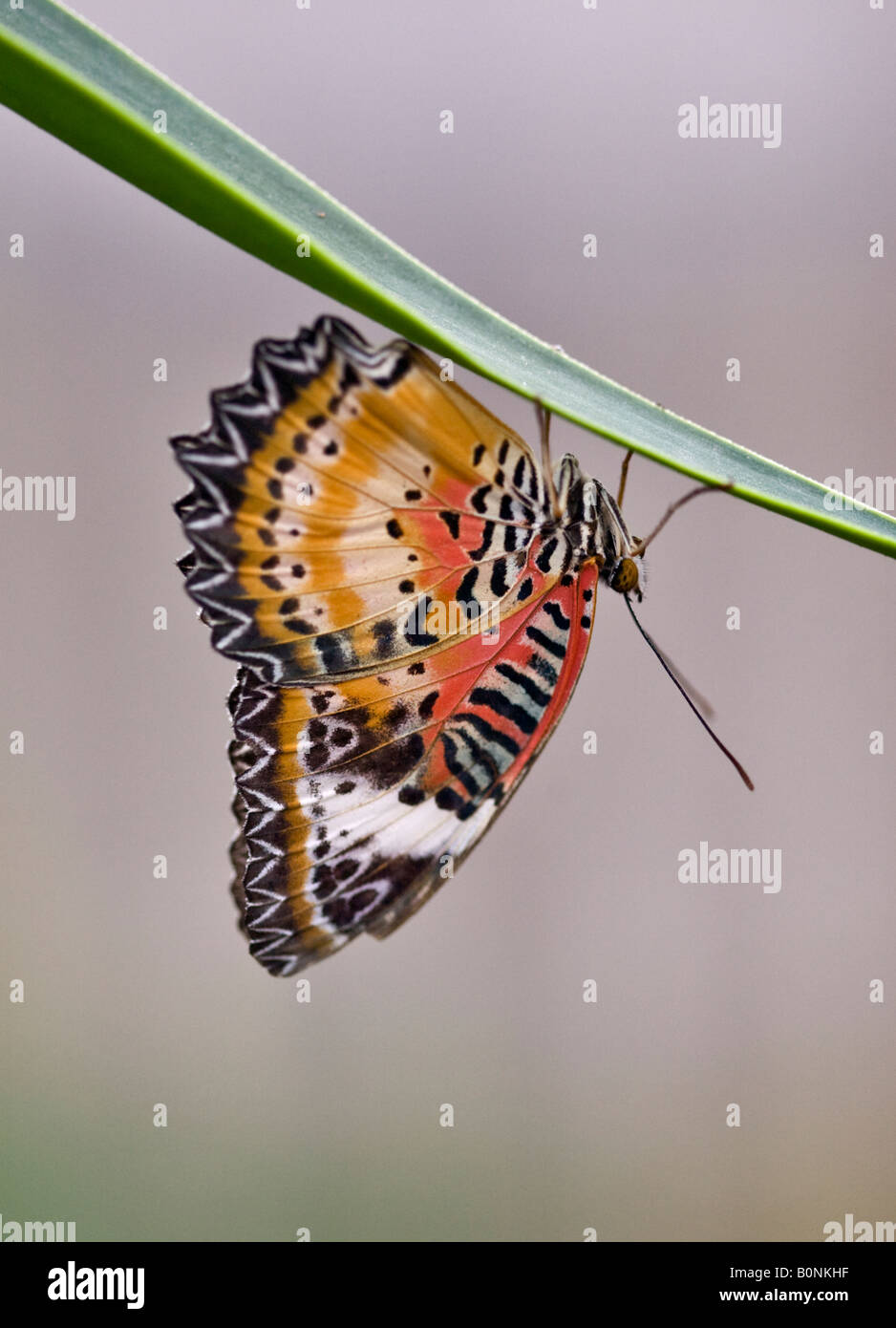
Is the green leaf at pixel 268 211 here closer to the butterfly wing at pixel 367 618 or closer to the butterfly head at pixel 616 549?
the butterfly wing at pixel 367 618

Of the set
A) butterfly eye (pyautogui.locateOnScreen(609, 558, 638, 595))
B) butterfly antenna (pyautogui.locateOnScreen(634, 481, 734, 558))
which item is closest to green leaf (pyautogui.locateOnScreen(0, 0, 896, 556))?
butterfly antenna (pyautogui.locateOnScreen(634, 481, 734, 558))

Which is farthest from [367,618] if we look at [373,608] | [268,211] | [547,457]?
[268,211]

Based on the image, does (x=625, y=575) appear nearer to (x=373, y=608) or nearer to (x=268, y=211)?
(x=373, y=608)

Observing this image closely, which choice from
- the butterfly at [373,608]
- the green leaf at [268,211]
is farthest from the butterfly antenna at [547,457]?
the green leaf at [268,211]

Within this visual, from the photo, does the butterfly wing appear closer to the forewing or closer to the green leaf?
the forewing
